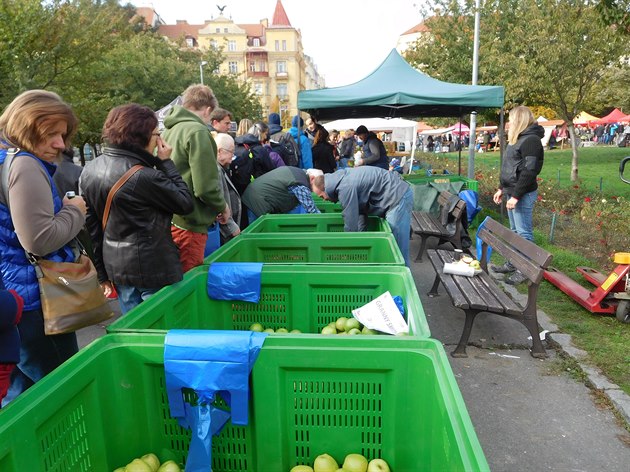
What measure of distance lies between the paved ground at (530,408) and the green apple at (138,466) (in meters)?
2.00

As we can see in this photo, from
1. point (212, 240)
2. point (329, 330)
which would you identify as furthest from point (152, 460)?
point (212, 240)

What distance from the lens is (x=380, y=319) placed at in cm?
253

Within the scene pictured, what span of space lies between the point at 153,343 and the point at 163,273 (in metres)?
0.73

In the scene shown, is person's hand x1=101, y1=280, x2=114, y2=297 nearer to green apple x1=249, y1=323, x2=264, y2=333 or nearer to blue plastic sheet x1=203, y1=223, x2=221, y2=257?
green apple x1=249, y1=323, x2=264, y2=333

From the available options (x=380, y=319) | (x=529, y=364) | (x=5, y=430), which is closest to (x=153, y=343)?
(x=5, y=430)

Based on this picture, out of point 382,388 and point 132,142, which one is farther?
point 132,142

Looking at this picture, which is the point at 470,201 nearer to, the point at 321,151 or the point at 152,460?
the point at 321,151

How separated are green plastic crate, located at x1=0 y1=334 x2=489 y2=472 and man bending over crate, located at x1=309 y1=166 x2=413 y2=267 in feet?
9.28

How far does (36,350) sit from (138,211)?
0.82 metres

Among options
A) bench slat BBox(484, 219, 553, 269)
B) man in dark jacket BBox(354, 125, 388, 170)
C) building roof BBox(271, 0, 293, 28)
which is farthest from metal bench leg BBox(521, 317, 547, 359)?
building roof BBox(271, 0, 293, 28)

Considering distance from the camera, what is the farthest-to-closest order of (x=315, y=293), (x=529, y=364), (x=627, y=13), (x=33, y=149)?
(x=627, y=13) < (x=529, y=364) < (x=315, y=293) < (x=33, y=149)

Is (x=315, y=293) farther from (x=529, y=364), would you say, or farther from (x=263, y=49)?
(x=263, y=49)

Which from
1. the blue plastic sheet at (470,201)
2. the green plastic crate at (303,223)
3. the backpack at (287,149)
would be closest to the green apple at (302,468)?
the green plastic crate at (303,223)

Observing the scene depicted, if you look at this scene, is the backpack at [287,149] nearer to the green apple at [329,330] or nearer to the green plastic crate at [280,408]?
the green apple at [329,330]
